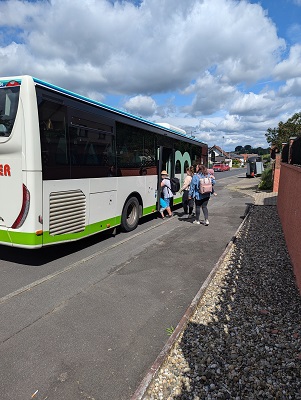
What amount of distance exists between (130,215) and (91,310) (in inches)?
167

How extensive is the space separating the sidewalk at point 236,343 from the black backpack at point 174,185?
196 inches

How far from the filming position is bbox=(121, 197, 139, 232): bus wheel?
7.15 meters

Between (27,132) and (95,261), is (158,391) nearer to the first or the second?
(95,261)

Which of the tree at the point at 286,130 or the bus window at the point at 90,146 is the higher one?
the tree at the point at 286,130

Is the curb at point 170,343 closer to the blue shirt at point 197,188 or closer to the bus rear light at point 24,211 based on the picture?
the bus rear light at point 24,211

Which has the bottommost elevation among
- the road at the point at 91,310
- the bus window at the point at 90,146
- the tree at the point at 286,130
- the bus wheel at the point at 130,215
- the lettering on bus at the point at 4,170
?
the road at the point at 91,310

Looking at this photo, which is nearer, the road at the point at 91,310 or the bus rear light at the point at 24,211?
the road at the point at 91,310

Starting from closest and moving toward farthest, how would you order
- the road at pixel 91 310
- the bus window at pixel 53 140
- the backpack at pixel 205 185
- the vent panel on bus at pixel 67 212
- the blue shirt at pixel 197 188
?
1. the road at pixel 91 310
2. the bus window at pixel 53 140
3. the vent panel on bus at pixel 67 212
4. the backpack at pixel 205 185
5. the blue shirt at pixel 197 188

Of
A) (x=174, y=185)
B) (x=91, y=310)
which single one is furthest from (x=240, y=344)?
(x=174, y=185)

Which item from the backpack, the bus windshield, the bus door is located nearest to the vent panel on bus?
the bus windshield

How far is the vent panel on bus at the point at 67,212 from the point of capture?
4.74m

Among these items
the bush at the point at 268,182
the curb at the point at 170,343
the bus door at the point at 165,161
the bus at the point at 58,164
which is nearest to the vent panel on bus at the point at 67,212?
the bus at the point at 58,164

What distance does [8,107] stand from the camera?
442cm

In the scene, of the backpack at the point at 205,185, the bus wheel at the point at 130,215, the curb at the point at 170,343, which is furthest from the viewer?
the backpack at the point at 205,185
